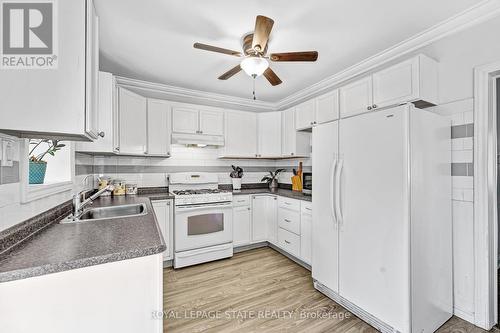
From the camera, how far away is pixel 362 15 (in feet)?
6.22

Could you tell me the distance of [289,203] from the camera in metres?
3.25

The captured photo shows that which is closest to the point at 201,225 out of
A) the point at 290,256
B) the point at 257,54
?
the point at 290,256

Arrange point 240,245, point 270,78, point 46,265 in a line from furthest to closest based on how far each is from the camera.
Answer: point 240,245 < point 270,78 < point 46,265

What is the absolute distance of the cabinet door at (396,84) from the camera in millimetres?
2043

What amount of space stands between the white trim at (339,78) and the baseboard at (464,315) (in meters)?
2.39

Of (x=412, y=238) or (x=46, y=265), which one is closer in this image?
(x=46, y=265)

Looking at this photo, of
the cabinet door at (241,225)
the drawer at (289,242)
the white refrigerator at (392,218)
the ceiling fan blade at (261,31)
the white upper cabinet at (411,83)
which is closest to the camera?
the ceiling fan blade at (261,31)

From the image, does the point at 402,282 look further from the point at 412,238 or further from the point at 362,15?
the point at 362,15

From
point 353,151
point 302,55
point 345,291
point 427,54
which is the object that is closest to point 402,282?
point 345,291

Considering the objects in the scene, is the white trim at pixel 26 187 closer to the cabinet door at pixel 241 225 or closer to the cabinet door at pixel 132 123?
the cabinet door at pixel 132 123

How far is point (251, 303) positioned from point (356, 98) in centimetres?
239

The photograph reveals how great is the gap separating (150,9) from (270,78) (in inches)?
46.8

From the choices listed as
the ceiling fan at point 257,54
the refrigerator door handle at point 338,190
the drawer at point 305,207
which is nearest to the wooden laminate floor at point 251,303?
the drawer at point 305,207

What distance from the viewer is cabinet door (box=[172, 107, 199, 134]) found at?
133 inches
